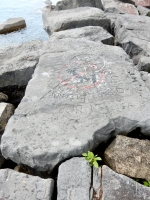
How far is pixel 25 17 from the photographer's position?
5730 millimetres

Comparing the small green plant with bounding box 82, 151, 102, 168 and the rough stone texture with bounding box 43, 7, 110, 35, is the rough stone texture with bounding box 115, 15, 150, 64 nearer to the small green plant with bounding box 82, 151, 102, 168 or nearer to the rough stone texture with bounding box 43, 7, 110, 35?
the rough stone texture with bounding box 43, 7, 110, 35

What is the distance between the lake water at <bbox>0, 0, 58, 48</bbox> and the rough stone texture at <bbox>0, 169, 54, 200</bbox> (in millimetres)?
2997

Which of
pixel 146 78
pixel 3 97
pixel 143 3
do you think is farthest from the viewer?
pixel 143 3

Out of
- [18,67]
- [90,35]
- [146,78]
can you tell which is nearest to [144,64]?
[146,78]

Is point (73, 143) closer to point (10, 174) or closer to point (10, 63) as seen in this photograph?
point (10, 174)

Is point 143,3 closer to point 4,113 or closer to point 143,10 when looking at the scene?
point 143,10

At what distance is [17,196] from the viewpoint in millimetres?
1535

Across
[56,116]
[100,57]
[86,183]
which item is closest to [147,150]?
[86,183]

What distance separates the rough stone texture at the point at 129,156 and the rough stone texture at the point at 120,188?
0.11 metres

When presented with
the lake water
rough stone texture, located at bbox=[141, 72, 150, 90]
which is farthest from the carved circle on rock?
the lake water

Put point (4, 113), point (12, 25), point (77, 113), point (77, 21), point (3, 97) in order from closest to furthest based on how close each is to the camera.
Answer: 1. point (77, 113)
2. point (4, 113)
3. point (3, 97)
4. point (77, 21)
5. point (12, 25)

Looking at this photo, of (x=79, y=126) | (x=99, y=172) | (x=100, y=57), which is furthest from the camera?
(x=100, y=57)

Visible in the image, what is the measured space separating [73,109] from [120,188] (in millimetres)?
750

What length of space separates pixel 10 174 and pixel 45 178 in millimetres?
252
